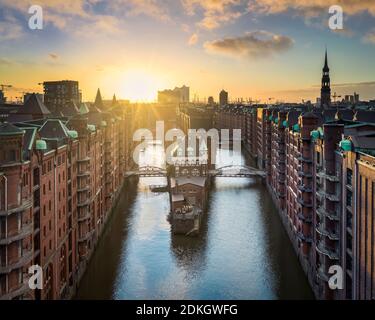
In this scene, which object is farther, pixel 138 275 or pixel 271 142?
pixel 271 142

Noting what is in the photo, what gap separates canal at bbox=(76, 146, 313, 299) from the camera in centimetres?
3797

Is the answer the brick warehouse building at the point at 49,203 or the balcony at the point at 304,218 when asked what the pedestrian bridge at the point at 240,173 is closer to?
the brick warehouse building at the point at 49,203

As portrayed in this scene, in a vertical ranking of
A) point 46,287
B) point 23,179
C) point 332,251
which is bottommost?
point 46,287

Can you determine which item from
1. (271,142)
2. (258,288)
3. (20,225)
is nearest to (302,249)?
(258,288)

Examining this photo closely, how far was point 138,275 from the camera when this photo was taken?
135 ft

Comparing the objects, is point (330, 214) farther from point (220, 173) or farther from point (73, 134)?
point (220, 173)

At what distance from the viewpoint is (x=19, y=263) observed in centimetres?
2533

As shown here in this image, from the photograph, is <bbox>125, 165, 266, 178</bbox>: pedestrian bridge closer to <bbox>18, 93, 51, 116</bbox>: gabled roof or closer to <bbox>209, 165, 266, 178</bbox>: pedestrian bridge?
<bbox>209, 165, 266, 178</bbox>: pedestrian bridge

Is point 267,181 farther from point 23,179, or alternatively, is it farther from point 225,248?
point 23,179

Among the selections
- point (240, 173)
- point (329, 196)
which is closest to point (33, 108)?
point (329, 196)

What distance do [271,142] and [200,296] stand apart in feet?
140

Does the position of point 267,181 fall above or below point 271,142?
below

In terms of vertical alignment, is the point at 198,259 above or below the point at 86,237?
below

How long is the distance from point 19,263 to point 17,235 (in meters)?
1.54
